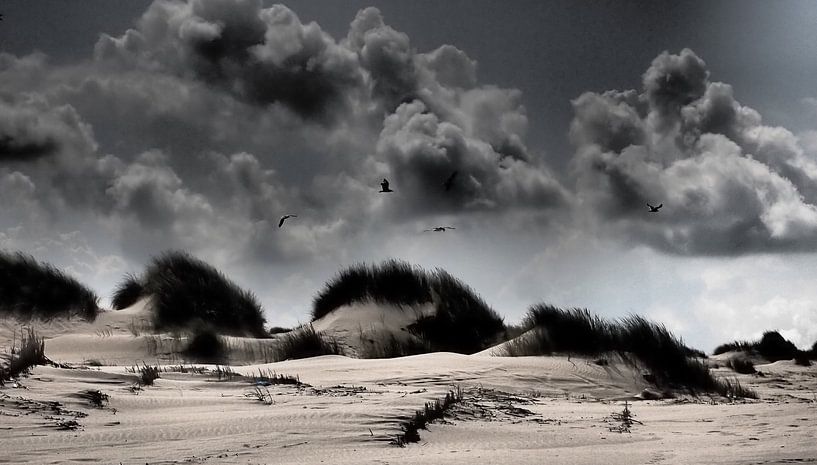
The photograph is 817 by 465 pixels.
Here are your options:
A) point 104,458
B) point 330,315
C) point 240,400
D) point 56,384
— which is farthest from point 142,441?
point 330,315

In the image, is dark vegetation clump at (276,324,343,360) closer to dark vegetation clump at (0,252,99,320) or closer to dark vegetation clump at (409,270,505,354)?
dark vegetation clump at (409,270,505,354)

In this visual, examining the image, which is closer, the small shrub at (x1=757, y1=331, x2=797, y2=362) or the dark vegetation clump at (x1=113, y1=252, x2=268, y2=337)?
the dark vegetation clump at (x1=113, y1=252, x2=268, y2=337)

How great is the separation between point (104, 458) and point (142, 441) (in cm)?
44

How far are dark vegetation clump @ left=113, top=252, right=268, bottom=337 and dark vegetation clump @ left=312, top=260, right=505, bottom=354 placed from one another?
1814mm

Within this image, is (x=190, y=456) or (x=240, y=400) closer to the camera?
(x=190, y=456)

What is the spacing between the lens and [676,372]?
10.2m

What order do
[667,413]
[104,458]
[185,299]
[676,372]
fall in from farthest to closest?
→ [185,299] < [676,372] < [667,413] < [104,458]

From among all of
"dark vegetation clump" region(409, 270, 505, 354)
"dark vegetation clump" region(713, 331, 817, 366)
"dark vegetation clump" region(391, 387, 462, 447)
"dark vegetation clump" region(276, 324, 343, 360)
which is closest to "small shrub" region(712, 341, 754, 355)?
"dark vegetation clump" region(713, 331, 817, 366)

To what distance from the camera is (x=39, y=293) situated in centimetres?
1697

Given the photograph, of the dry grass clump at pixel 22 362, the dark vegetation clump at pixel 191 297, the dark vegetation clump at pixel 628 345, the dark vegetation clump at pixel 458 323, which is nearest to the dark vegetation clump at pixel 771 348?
the dark vegetation clump at pixel 458 323

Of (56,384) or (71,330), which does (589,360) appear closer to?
(56,384)

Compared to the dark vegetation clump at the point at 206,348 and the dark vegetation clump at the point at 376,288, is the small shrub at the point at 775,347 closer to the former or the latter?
the dark vegetation clump at the point at 376,288

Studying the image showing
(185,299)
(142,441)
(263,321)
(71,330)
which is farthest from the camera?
(263,321)

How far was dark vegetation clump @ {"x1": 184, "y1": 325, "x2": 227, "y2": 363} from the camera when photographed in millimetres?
14375
